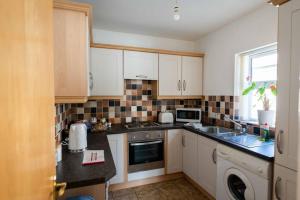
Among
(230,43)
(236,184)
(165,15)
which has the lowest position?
(236,184)

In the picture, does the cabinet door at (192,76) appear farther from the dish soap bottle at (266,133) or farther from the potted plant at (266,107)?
the dish soap bottle at (266,133)

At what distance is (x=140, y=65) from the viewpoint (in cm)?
256

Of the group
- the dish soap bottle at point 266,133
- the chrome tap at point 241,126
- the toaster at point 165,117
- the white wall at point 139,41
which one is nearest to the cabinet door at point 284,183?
the dish soap bottle at point 266,133

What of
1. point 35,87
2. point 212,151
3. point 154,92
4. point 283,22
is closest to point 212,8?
point 283,22

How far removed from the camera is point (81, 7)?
1.32 meters

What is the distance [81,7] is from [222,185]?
212cm

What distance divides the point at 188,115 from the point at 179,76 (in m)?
0.67

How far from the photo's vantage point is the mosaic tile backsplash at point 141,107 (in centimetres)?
252

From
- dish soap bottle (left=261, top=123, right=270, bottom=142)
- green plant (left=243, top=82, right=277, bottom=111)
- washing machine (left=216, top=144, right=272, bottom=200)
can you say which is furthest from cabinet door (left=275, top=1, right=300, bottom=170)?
green plant (left=243, top=82, right=277, bottom=111)

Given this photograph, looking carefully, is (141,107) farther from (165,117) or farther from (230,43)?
(230,43)

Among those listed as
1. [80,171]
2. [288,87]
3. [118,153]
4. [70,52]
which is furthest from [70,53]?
[288,87]

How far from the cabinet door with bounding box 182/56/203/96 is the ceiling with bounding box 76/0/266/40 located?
446mm

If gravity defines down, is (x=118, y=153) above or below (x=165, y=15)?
below

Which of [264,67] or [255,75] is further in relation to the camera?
[255,75]
